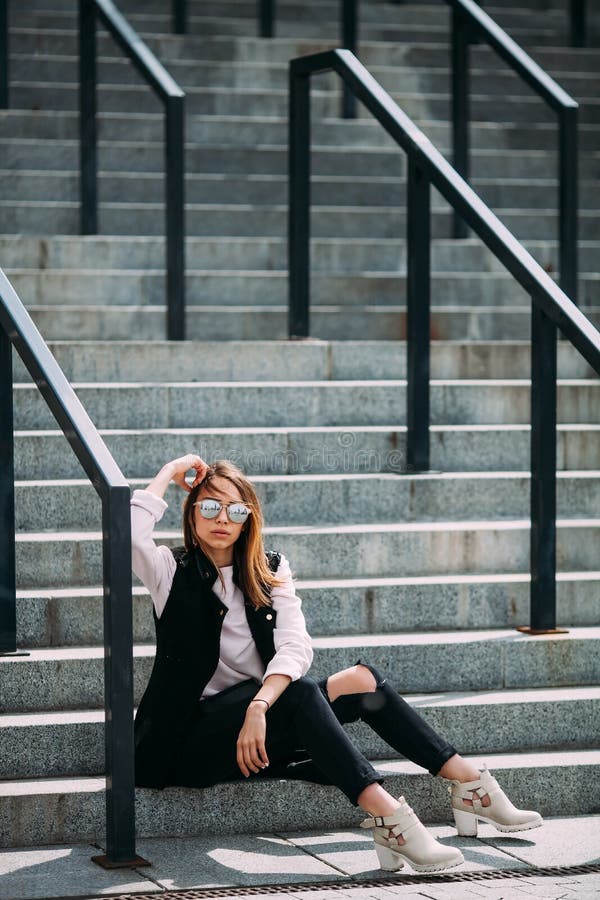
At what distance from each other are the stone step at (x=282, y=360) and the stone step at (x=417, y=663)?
1.45m

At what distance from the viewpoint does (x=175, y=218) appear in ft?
20.8

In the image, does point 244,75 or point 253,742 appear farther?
point 244,75

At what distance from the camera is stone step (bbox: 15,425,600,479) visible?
18.6ft

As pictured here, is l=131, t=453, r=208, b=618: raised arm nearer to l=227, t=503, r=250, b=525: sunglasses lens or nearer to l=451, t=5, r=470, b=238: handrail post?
l=227, t=503, r=250, b=525: sunglasses lens

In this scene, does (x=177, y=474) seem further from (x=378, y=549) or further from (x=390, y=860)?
(x=390, y=860)

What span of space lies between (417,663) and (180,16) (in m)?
4.91

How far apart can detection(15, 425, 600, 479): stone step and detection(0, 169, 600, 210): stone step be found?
2.05m

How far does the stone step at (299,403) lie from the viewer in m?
5.95

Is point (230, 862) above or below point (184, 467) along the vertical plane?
below

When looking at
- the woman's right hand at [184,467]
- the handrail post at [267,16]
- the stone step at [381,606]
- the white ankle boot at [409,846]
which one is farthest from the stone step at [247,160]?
the white ankle boot at [409,846]

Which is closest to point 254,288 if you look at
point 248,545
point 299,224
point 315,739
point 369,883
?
point 299,224

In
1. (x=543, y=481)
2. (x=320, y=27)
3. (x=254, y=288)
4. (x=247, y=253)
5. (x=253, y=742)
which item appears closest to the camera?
(x=253, y=742)

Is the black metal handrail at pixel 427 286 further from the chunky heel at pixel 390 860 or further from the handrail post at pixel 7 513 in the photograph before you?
the handrail post at pixel 7 513

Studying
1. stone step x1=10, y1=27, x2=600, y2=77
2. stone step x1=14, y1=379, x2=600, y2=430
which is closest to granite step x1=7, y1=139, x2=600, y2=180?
stone step x1=10, y1=27, x2=600, y2=77
